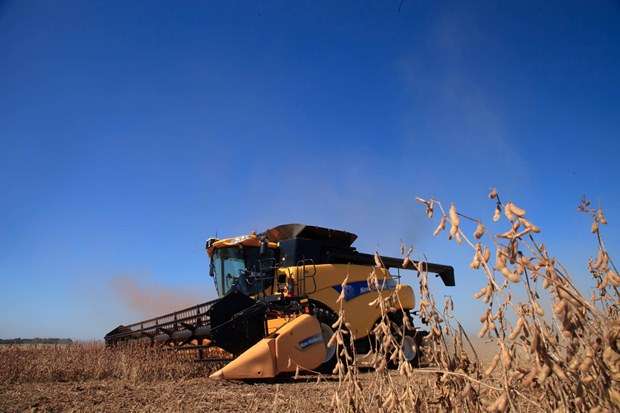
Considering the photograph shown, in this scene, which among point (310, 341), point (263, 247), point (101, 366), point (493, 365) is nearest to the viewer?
point (493, 365)

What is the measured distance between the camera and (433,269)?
42.2 ft

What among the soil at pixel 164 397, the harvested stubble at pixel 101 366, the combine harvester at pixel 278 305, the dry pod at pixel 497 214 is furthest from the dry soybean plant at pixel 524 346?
the harvested stubble at pixel 101 366

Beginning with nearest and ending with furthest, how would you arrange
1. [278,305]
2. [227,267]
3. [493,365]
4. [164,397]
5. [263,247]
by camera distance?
[493,365], [164,397], [278,305], [263,247], [227,267]

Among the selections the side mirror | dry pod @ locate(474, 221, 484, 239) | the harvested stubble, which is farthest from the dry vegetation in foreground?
the side mirror

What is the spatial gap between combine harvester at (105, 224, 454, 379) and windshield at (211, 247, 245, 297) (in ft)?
0.07

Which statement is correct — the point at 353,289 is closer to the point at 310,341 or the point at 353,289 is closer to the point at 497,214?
the point at 310,341

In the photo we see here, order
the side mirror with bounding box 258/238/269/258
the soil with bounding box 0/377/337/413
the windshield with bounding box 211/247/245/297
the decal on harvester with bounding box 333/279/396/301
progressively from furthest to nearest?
the windshield with bounding box 211/247/245/297, the decal on harvester with bounding box 333/279/396/301, the side mirror with bounding box 258/238/269/258, the soil with bounding box 0/377/337/413

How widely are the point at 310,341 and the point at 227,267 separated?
9.76ft

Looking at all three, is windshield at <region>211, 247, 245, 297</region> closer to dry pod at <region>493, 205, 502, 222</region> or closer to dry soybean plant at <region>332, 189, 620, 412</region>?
dry soybean plant at <region>332, 189, 620, 412</region>

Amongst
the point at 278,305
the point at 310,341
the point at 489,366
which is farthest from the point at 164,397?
the point at 489,366

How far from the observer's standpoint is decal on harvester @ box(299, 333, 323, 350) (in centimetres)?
703

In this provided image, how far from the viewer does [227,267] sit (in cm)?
947

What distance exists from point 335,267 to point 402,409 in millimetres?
7335

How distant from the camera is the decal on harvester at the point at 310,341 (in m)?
7.03
